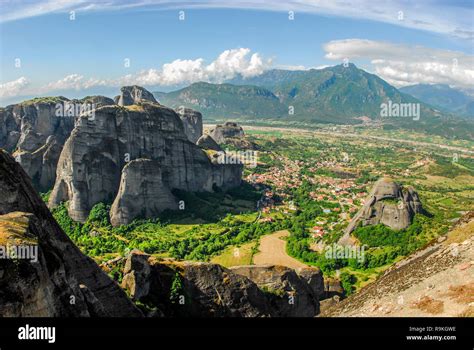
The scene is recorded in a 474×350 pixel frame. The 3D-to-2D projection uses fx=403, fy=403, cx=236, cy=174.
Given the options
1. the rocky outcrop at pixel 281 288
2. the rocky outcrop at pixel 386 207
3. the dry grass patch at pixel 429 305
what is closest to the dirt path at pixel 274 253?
the rocky outcrop at pixel 386 207

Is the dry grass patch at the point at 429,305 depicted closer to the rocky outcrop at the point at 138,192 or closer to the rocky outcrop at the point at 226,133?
the rocky outcrop at the point at 138,192

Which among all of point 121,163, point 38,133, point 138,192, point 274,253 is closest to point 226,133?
point 38,133

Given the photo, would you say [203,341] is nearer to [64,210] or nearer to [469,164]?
[64,210]

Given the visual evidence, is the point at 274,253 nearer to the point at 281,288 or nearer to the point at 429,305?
the point at 281,288

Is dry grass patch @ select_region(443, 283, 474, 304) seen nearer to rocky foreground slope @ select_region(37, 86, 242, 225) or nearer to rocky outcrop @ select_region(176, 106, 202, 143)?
rocky foreground slope @ select_region(37, 86, 242, 225)

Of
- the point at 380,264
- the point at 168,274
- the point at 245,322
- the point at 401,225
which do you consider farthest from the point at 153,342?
the point at 401,225

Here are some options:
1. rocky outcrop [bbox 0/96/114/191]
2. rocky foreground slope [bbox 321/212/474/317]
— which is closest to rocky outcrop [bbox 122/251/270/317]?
rocky foreground slope [bbox 321/212/474/317]
